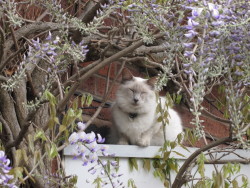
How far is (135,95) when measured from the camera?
2.70 meters

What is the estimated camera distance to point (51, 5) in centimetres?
171

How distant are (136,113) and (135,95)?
0.32ft

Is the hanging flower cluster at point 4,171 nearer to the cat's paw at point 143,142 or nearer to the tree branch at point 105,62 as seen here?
the tree branch at point 105,62

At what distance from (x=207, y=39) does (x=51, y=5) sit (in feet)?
1.99

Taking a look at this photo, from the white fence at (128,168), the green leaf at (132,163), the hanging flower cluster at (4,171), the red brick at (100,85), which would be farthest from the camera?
the red brick at (100,85)

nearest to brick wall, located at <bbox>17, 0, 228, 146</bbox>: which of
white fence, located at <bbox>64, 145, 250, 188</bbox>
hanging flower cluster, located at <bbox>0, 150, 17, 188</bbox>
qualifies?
white fence, located at <bbox>64, 145, 250, 188</bbox>

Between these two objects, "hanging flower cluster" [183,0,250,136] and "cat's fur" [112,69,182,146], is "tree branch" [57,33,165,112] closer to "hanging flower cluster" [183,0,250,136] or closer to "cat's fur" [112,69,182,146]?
"hanging flower cluster" [183,0,250,136]

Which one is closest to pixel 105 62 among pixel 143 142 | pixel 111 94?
→ pixel 143 142

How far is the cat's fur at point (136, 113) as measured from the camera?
2.65 m

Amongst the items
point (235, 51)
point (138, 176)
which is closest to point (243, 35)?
point (235, 51)

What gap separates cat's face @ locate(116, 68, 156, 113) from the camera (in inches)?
106

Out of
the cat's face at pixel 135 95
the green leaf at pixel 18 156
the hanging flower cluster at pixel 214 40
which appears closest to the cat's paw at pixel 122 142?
the cat's face at pixel 135 95

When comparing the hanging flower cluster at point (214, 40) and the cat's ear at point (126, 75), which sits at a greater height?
the cat's ear at point (126, 75)

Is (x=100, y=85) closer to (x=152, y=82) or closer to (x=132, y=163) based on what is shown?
(x=152, y=82)
